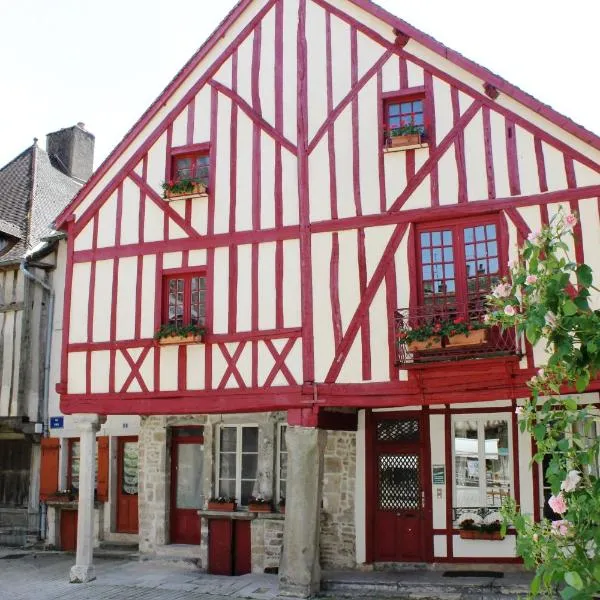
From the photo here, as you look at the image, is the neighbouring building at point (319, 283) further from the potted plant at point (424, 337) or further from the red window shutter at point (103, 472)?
the red window shutter at point (103, 472)

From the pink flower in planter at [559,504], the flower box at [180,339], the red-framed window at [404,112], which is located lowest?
the pink flower in planter at [559,504]

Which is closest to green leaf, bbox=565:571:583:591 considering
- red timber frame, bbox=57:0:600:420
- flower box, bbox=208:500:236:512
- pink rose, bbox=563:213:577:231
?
pink rose, bbox=563:213:577:231

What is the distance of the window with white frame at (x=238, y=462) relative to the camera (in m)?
12.4

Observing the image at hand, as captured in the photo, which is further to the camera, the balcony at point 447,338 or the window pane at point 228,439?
the window pane at point 228,439

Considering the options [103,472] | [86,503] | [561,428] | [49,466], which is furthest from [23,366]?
[561,428]

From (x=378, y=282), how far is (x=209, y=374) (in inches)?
106

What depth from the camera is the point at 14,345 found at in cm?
1497

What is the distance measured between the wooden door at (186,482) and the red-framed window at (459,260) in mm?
5058

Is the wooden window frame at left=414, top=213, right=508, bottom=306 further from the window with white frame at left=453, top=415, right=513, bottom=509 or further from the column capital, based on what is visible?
the column capital

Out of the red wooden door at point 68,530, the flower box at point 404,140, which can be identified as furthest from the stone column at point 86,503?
the flower box at point 404,140

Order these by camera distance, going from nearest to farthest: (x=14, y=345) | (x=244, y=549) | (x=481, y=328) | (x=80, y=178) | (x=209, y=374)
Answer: (x=481, y=328) < (x=209, y=374) < (x=244, y=549) < (x=14, y=345) < (x=80, y=178)

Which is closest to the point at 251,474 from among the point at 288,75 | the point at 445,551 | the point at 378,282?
the point at 445,551

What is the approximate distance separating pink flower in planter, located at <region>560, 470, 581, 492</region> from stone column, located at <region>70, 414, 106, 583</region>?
29.0 ft

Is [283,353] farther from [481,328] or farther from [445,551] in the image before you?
[445,551]
